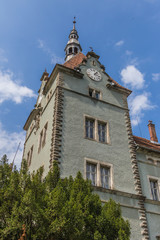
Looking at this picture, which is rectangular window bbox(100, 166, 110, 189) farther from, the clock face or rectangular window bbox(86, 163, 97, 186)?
the clock face

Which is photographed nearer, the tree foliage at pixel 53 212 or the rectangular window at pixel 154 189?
the tree foliage at pixel 53 212

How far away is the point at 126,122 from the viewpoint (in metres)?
21.1

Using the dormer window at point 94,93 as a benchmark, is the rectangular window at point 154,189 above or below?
below

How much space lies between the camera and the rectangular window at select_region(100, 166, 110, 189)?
656 inches

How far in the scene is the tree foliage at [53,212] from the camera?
919cm

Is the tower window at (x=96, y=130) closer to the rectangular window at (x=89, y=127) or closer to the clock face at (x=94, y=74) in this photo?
the rectangular window at (x=89, y=127)

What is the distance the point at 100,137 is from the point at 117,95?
5.23m

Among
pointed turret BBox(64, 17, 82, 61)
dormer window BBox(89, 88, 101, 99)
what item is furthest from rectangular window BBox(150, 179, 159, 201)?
pointed turret BBox(64, 17, 82, 61)

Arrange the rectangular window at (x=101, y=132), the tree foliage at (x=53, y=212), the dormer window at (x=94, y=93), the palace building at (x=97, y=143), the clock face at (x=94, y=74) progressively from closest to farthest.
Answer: the tree foliage at (x=53, y=212), the palace building at (x=97, y=143), the rectangular window at (x=101, y=132), the dormer window at (x=94, y=93), the clock face at (x=94, y=74)

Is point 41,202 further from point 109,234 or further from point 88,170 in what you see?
point 88,170

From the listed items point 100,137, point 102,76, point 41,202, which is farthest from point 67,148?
point 102,76

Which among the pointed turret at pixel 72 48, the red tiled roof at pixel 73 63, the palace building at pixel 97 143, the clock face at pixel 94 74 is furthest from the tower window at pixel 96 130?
the pointed turret at pixel 72 48

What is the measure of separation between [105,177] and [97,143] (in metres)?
2.44

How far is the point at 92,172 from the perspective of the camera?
1670cm
